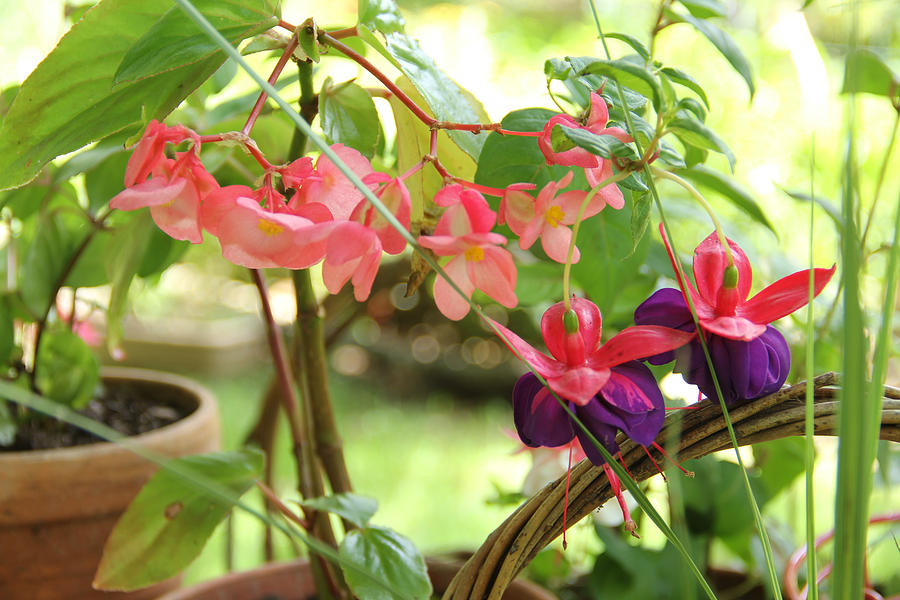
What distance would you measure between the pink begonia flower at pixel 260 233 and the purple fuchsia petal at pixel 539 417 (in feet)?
0.24

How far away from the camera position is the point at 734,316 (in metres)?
0.23

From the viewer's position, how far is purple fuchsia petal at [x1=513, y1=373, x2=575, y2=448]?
0.22 metres

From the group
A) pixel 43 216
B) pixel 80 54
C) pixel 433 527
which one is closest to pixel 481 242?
pixel 80 54

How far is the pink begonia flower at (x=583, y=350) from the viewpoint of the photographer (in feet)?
0.71

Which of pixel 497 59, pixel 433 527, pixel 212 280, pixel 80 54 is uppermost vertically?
pixel 497 59

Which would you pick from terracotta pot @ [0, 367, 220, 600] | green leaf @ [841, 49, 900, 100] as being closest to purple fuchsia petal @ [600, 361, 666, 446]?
green leaf @ [841, 49, 900, 100]

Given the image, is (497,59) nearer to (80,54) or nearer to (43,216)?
(43,216)

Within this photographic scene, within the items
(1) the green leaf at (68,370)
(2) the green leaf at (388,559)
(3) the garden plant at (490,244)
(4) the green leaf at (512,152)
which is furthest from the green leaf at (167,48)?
(1) the green leaf at (68,370)

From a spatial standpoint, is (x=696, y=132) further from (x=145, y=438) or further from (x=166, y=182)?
(x=145, y=438)

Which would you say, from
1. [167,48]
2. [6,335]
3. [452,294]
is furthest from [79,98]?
[6,335]

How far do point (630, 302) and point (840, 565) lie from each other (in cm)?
27

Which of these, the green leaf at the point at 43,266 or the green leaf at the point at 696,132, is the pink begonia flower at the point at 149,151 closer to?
the green leaf at the point at 696,132

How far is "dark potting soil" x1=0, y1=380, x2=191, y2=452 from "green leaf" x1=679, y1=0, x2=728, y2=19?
1.40 feet

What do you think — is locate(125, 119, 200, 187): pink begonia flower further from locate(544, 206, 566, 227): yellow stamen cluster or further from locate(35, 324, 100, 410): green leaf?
locate(35, 324, 100, 410): green leaf
